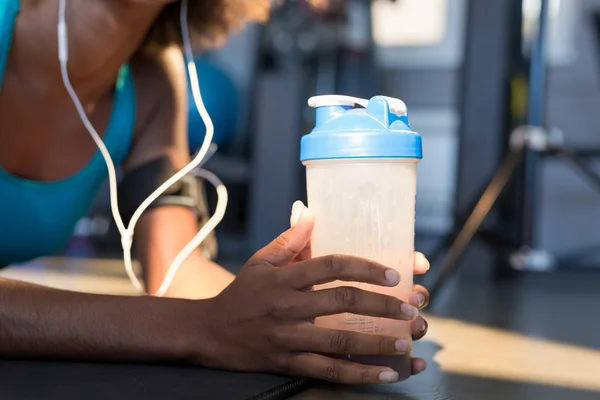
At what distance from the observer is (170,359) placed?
798mm

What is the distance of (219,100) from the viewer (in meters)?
3.77

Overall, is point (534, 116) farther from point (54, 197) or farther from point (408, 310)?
point (408, 310)

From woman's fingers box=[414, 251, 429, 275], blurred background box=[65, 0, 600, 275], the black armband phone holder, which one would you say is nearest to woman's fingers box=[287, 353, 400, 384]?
woman's fingers box=[414, 251, 429, 275]

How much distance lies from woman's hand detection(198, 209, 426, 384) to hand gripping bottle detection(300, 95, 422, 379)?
3 centimetres

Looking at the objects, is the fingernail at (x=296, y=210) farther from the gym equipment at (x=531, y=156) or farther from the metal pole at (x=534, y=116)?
the metal pole at (x=534, y=116)

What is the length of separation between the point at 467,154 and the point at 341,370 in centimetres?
174

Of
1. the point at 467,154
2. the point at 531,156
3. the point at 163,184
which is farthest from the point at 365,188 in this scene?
the point at 531,156

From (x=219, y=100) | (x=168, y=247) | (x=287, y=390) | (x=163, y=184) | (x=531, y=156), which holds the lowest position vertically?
(x=287, y=390)

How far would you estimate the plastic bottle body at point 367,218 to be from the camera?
71cm

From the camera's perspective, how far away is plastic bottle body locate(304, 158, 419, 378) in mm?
706

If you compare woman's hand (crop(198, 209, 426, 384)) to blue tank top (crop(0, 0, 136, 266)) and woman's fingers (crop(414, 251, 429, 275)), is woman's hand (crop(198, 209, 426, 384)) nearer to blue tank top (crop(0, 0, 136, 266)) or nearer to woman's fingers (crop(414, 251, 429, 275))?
woman's fingers (crop(414, 251, 429, 275))

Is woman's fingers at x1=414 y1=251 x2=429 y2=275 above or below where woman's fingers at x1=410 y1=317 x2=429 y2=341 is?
above

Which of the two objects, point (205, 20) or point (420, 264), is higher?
point (205, 20)

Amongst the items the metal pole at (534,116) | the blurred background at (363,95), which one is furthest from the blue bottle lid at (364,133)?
the blurred background at (363,95)
